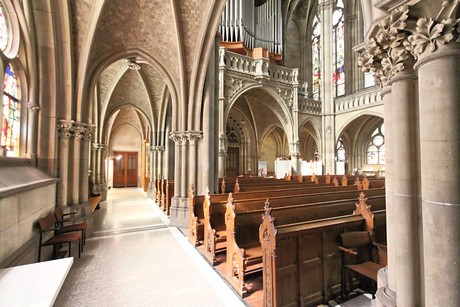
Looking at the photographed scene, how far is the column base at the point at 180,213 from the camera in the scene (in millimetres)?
6262

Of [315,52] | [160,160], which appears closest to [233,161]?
[160,160]

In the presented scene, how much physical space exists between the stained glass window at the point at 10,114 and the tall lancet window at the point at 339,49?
56.1 ft

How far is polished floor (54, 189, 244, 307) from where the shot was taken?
2.85m

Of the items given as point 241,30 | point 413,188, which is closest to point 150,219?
point 413,188

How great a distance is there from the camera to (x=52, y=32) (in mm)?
4742

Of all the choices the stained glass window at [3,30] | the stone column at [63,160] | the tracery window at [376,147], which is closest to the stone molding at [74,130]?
the stone column at [63,160]

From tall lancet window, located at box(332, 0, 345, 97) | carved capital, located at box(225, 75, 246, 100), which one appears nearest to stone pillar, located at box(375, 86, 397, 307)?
Answer: carved capital, located at box(225, 75, 246, 100)

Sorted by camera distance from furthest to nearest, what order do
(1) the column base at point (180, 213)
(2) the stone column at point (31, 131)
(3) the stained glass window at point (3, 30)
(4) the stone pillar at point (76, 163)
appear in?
1. (1) the column base at point (180, 213)
2. (4) the stone pillar at point (76, 163)
3. (2) the stone column at point (31, 131)
4. (3) the stained glass window at point (3, 30)

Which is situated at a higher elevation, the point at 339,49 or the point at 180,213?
the point at 339,49

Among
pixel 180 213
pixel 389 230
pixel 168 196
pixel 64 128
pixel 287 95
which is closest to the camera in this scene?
pixel 389 230

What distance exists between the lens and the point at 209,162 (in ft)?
21.3

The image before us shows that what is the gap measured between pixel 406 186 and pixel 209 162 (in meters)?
5.22

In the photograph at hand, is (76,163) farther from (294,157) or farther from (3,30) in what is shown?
(294,157)

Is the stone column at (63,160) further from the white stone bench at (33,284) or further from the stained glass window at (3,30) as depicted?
the white stone bench at (33,284)
